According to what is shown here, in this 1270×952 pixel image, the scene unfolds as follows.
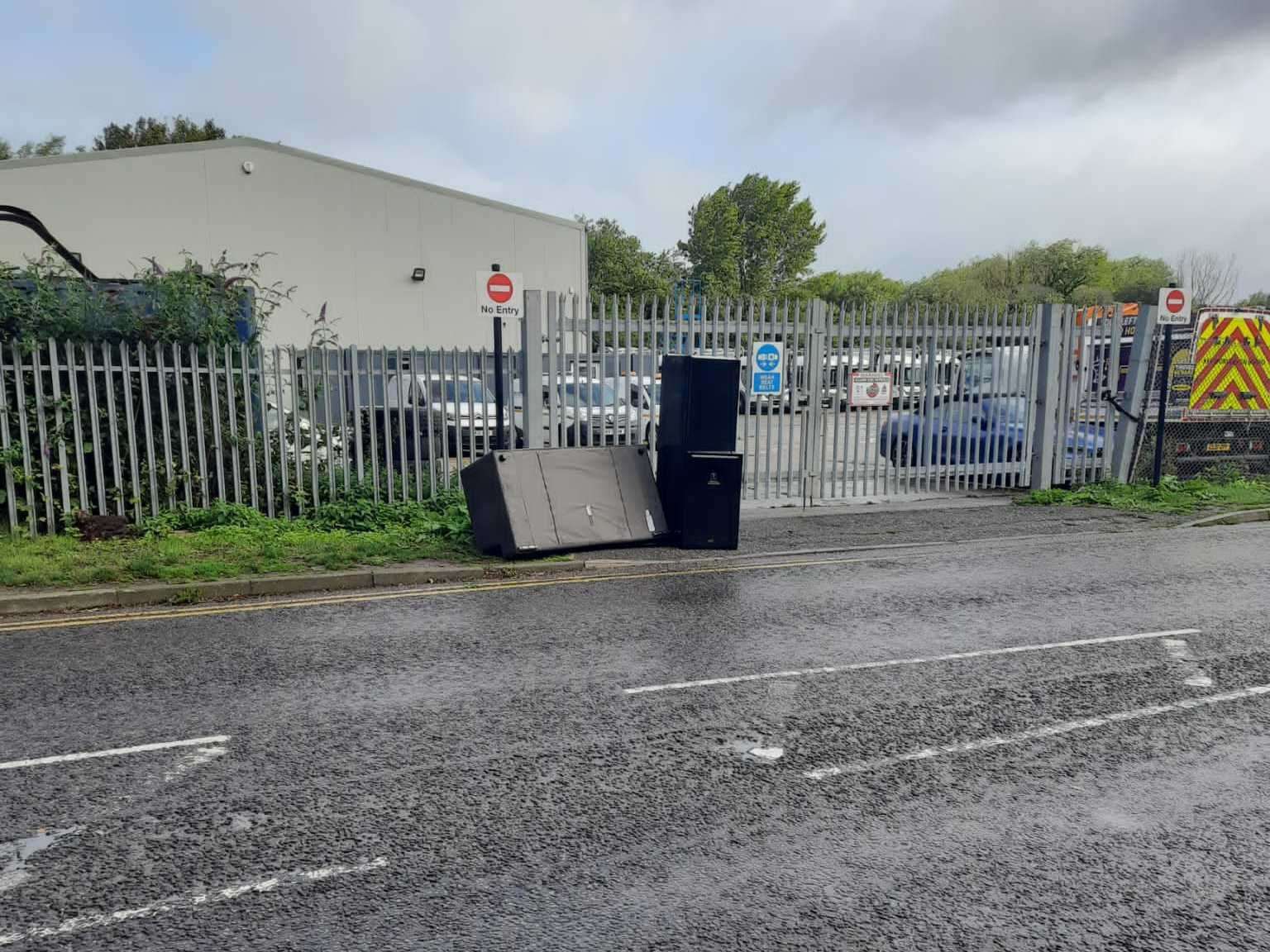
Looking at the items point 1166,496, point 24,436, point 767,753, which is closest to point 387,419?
point 24,436

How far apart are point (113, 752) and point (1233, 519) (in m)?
12.2

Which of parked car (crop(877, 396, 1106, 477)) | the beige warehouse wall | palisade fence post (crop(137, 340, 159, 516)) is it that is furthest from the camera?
the beige warehouse wall

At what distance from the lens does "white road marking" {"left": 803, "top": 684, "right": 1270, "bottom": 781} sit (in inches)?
167

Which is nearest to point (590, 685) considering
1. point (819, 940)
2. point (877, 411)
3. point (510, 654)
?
point (510, 654)

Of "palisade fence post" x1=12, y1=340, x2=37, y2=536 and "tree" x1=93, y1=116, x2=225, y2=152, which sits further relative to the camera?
"tree" x1=93, y1=116, x2=225, y2=152

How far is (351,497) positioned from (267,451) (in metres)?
1.03

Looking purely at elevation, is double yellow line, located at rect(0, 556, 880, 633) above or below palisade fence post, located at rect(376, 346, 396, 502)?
below

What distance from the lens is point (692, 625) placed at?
267 inches

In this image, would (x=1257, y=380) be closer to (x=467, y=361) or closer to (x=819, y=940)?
(x=467, y=361)

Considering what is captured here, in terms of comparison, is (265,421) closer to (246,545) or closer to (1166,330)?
(246,545)

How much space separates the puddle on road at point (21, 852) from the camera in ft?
11.0

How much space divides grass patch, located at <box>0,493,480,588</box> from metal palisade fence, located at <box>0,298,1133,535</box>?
12.6 inches

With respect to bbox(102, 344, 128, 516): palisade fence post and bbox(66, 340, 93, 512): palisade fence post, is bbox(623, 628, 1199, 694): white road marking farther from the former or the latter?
bbox(66, 340, 93, 512): palisade fence post

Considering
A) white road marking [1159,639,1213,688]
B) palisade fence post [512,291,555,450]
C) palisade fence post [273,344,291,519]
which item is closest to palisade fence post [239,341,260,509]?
palisade fence post [273,344,291,519]
